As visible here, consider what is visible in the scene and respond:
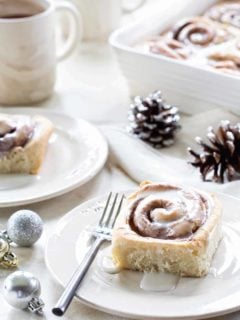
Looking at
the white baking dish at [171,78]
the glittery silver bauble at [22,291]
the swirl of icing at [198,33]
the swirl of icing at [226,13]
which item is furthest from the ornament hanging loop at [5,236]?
the swirl of icing at [226,13]

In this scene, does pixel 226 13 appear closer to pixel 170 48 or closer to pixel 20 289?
pixel 170 48

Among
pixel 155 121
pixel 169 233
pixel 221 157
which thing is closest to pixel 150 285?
pixel 169 233

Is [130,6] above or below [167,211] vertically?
below

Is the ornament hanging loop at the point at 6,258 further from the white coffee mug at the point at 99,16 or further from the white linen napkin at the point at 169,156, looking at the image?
the white coffee mug at the point at 99,16

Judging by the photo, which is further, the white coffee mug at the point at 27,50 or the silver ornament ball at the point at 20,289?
the white coffee mug at the point at 27,50

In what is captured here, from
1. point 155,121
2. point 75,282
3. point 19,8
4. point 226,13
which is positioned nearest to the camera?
point 75,282

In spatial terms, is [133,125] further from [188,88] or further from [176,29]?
[176,29]

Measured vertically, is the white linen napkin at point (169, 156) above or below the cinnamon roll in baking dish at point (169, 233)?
below

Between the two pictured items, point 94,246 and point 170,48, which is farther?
point 170,48

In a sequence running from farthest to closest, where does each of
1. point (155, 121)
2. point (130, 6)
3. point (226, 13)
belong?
1. point (130, 6)
2. point (226, 13)
3. point (155, 121)
